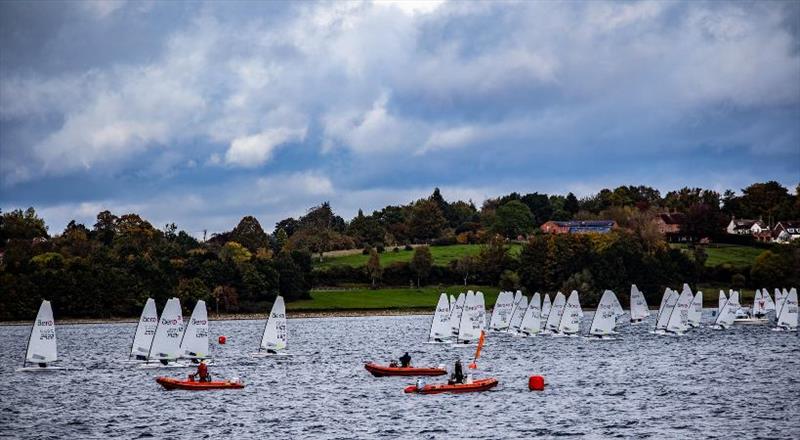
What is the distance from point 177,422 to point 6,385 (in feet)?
99.6

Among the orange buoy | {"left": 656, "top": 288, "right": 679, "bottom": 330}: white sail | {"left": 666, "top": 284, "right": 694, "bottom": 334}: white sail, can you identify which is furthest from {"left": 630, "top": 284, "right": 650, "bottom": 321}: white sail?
the orange buoy

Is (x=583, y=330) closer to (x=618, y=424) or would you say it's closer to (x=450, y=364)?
(x=450, y=364)

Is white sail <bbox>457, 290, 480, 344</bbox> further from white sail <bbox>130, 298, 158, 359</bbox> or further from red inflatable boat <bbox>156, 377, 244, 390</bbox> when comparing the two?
red inflatable boat <bbox>156, 377, 244, 390</bbox>

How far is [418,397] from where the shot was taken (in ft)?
268

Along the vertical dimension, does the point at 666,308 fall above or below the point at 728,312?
above

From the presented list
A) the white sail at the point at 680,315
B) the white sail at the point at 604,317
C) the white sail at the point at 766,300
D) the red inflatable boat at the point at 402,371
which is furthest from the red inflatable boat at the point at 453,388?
the white sail at the point at 766,300

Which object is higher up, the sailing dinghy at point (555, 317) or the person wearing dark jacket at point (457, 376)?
the sailing dinghy at point (555, 317)

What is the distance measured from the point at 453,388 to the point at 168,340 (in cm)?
2870

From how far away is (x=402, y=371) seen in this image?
305ft

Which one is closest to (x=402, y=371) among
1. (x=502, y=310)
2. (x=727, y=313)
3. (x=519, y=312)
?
(x=502, y=310)

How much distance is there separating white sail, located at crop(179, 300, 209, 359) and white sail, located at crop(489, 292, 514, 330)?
56.8m

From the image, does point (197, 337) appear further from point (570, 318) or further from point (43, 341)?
point (570, 318)

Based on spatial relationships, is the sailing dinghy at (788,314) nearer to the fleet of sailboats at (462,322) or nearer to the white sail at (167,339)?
the fleet of sailboats at (462,322)

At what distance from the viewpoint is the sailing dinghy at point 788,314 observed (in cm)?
15750
